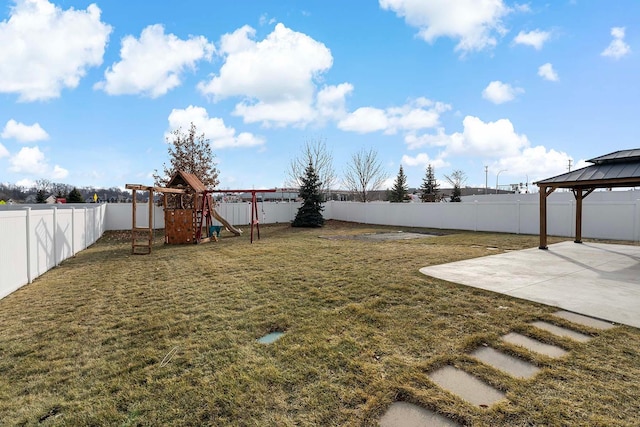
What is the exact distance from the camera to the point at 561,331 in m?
3.16

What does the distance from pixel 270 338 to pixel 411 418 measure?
160cm

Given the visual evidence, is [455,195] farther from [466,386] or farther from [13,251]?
[13,251]

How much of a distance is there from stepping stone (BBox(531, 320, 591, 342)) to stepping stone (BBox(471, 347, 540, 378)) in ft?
2.75

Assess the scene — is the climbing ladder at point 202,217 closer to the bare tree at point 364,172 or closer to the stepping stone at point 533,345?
the stepping stone at point 533,345

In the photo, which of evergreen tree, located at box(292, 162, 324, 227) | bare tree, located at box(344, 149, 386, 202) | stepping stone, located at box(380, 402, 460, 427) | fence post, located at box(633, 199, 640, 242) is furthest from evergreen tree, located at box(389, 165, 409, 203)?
stepping stone, located at box(380, 402, 460, 427)

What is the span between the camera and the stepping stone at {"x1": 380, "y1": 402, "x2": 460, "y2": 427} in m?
1.89

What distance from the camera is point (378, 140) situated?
1205 inches

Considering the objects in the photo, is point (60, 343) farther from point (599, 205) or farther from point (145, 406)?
point (599, 205)

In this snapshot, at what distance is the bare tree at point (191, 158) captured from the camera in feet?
64.0

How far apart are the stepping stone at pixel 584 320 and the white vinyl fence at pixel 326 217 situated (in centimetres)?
754

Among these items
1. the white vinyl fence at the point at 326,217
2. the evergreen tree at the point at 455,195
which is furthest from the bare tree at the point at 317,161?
the evergreen tree at the point at 455,195

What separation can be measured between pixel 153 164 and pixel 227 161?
465cm

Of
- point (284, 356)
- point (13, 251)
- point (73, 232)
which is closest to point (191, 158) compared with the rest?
point (73, 232)

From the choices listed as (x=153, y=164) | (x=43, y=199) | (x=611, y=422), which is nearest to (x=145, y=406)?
(x=611, y=422)
